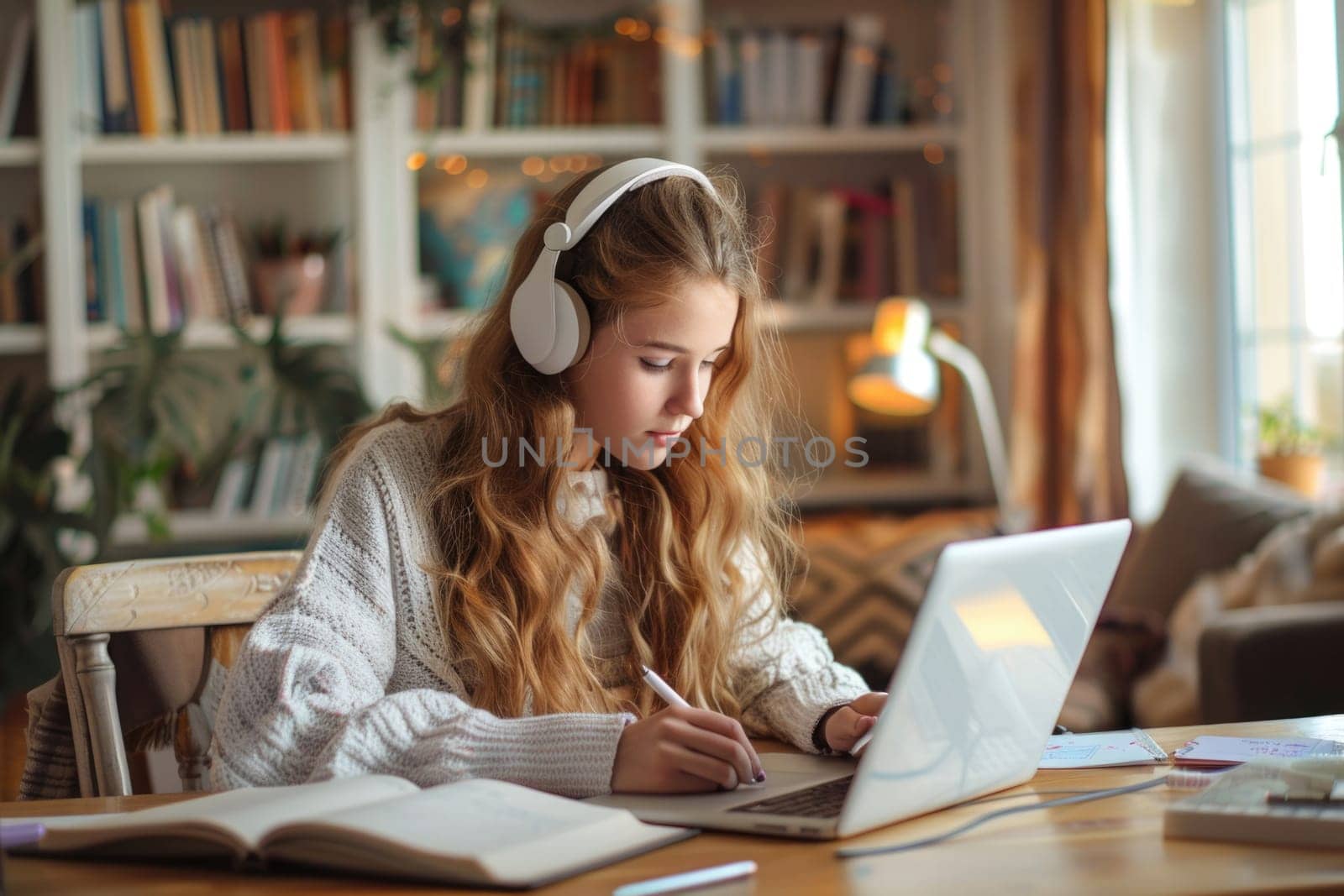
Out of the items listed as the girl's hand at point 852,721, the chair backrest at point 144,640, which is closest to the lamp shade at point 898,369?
the chair backrest at point 144,640

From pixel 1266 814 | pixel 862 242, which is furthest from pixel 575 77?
Answer: pixel 1266 814

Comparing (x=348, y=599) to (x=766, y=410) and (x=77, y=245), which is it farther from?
(x=77, y=245)

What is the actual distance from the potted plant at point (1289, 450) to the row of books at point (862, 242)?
3.14 ft

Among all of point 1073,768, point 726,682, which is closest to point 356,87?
point 726,682

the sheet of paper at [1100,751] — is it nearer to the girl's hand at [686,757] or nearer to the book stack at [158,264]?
the girl's hand at [686,757]

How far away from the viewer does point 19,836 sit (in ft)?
3.00

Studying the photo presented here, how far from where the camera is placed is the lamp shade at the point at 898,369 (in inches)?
120

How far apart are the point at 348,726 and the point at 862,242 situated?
2.98 metres

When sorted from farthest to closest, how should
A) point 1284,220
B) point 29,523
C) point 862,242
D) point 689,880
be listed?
1. point 862,242
2. point 1284,220
3. point 29,523
4. point 689,880

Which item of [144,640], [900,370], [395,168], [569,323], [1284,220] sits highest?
[395,168]

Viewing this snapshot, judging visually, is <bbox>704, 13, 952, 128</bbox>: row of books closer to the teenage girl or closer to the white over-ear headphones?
the teenage girl

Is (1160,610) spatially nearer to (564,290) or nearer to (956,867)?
(564,290)

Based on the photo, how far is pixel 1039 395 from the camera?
3520 mm

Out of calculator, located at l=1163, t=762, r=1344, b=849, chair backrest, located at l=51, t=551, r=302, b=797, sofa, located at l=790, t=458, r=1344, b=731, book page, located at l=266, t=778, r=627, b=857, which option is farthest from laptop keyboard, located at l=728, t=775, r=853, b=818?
sofa, located at l=790, t=458, r=1344, b=731
